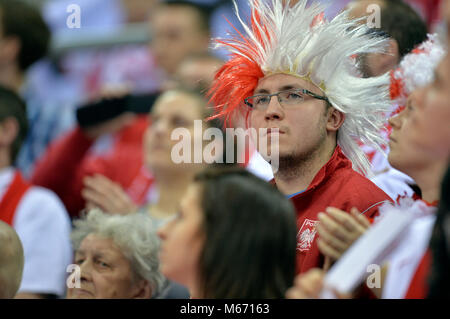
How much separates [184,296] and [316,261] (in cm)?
82

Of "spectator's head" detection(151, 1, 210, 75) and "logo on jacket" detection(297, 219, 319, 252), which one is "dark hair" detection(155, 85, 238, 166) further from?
"spectator's head" detection(151, 1, 210, 75)

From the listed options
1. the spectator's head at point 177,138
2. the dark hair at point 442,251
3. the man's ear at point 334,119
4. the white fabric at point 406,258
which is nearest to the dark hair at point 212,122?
the spectator's head at point 177,138

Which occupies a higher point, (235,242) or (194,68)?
(194,68)

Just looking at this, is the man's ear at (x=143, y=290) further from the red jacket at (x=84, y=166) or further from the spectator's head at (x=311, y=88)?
the red jacket at (x=84, y=166)

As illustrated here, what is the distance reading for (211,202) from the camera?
217 cm

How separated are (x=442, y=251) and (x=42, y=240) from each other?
8.49ft

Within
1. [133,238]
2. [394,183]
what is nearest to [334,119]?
[394,183]

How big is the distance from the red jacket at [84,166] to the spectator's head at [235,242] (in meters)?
2.12

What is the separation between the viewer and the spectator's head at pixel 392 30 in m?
3.21

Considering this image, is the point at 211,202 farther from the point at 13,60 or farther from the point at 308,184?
the point at 13,60

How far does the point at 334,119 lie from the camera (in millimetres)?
2926

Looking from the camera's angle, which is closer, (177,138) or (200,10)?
(177,138)

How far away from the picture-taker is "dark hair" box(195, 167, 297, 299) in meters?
2.10

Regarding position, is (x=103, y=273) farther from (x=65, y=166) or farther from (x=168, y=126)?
(x=65, y=166)
